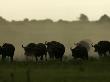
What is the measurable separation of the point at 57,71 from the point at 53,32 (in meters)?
61.2

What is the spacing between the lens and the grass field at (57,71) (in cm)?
2770

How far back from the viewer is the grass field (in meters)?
27.7

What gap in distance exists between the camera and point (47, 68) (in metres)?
33.7

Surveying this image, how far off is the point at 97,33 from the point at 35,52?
5034 centimetres

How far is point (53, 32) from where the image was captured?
9262cm

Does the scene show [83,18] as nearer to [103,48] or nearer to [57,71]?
[103,48]

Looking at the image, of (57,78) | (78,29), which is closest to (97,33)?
(78,29)

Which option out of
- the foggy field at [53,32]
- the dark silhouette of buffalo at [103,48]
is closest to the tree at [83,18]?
the foggy field at [53,32]

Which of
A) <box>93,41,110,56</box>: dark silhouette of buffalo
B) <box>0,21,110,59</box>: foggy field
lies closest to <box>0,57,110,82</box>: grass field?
<box>93,41,110,56</box>: dark silhouette of buffalo

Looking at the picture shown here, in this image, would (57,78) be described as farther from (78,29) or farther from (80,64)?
(78,29)

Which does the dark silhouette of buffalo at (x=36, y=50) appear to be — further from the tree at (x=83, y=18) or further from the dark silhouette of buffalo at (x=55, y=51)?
the tree at (x=83, y=18)

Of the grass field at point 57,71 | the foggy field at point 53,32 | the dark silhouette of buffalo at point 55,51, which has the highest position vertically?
the foggy field at point 53,32

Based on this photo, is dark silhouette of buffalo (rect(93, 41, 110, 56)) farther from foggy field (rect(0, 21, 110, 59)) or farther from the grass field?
foggy field (rect(0, 21, 110, 59))

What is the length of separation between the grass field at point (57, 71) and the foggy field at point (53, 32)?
123 feet
